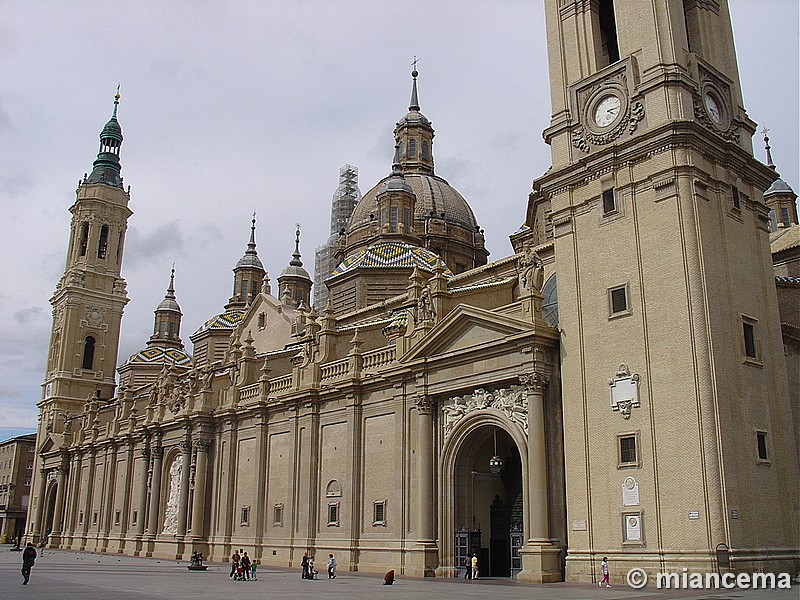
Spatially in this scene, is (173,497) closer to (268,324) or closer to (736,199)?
(268,324)

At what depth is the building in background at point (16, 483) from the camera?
89938 millimetres

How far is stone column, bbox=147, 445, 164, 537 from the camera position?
47.5 meters

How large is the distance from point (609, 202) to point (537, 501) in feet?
32.1

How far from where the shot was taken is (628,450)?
23.7m

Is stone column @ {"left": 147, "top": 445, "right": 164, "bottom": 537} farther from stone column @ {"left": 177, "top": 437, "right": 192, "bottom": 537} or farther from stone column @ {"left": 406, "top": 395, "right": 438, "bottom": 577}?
stone column @ {"left": 406, "top": 395, "right": 438, "bottom": 577}

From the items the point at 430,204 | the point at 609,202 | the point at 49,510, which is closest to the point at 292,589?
the point at 609,202

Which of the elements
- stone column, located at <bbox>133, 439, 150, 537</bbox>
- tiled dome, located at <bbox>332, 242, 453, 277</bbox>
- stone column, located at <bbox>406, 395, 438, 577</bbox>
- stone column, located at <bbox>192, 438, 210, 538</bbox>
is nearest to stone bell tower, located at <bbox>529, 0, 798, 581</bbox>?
stone column, located at <bbox>406, 395, 438, 577</bbox>

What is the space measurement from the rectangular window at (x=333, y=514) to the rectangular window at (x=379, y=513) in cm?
257

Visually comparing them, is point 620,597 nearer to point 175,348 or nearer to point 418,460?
point 418,460

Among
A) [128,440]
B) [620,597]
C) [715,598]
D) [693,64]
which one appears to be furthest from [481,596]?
[128,440]

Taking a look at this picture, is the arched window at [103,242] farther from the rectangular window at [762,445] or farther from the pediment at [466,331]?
the rectangular window at [762,445]

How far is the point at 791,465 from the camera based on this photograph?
24219 mm

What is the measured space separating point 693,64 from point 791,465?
13.1 metres

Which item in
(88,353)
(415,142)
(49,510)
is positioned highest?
(415,142)
